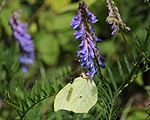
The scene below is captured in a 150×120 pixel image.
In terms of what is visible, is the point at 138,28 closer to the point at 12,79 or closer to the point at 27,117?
the point at 12,79

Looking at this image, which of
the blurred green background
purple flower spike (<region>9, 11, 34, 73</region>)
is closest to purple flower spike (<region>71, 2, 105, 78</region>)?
purple flower spike (<region>9, 11, 34, 73</region>)

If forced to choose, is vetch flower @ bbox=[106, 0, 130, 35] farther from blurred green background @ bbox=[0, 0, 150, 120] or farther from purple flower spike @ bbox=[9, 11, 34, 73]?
blurred green background @ bbox=[0, 0, 150, 120]

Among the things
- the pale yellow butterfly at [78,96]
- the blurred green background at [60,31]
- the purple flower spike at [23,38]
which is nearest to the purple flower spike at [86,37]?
the pale yellow butterfly at [78,96]

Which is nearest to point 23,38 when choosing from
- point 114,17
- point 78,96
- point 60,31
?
point 60,31

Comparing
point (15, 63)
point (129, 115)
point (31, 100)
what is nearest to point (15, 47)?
point (15, 63)

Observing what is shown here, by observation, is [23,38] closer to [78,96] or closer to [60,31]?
[60,31]
